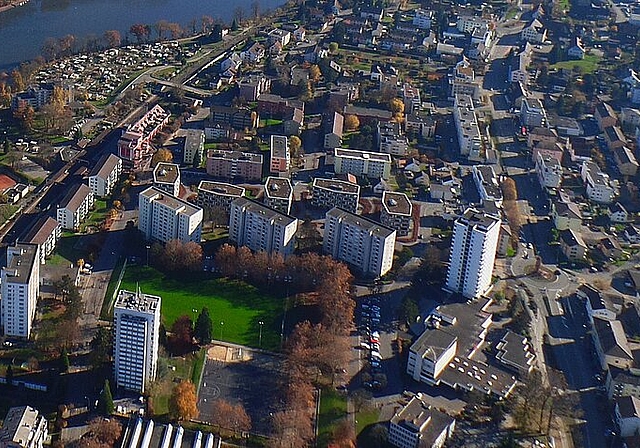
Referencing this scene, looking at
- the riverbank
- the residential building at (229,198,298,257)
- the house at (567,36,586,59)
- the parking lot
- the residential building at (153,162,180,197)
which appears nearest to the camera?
the parking lot

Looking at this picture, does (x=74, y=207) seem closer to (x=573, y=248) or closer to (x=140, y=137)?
(x=140, y=137)

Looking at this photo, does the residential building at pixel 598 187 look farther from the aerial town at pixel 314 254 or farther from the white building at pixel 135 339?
the white building at pixel 135 339

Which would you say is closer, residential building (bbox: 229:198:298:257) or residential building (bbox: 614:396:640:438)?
residential building (bbox: 614:396:640:438)

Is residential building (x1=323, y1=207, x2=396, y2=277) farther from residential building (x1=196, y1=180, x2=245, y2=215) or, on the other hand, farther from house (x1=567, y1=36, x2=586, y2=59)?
house (x1=567, y1=36, x2=586, y2=59)

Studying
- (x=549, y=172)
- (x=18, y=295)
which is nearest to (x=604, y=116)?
(x=549, y=172)

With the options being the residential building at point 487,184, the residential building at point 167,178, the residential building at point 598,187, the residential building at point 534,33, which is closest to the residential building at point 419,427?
the residential building at point 487,184

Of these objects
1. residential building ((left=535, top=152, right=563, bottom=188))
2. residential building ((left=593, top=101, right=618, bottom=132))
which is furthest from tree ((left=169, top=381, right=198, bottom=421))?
residential building ((left=593, top=101, right=618, bottom=132))
